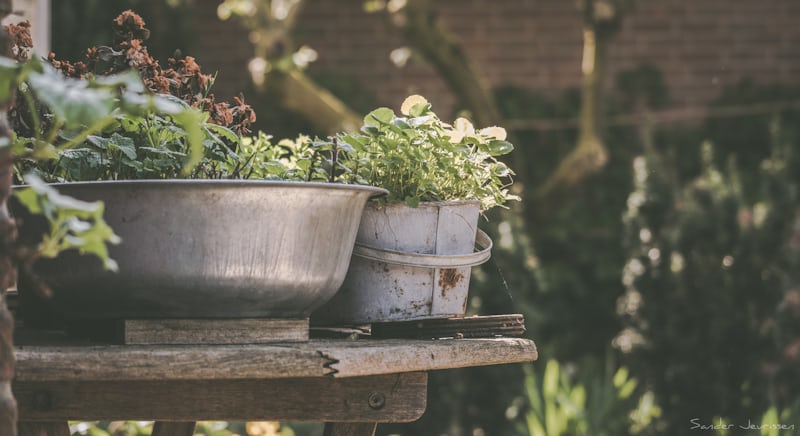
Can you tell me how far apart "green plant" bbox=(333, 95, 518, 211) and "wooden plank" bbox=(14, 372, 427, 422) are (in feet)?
0.93

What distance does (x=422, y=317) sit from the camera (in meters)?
1.35

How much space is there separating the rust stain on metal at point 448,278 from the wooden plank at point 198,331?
28 cm

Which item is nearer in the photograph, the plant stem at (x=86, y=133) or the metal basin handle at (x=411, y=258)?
the plant stem at (x=86, y=133)

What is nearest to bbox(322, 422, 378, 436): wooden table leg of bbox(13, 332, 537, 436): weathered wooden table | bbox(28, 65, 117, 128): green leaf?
bbox(13, 332, 537, 436): weathered wooden table

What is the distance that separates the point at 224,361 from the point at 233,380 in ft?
0.36

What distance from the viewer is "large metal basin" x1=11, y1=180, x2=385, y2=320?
1.07 meters

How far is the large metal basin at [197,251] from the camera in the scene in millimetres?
1065

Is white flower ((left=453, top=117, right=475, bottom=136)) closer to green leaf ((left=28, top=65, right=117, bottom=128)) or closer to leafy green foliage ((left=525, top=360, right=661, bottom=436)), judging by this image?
green leaf ((left=28, top=65, right=117, bottom=128))

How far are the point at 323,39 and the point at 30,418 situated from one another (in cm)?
421

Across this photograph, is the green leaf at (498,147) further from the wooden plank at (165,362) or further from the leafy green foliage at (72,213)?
the leafy green foliage at (72,213)

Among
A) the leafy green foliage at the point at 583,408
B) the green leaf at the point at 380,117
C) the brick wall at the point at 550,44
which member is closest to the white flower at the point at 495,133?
the green leaf at the point at 380,117

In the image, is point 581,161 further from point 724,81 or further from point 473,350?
point 473,350

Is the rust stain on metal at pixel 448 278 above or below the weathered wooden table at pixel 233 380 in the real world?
above

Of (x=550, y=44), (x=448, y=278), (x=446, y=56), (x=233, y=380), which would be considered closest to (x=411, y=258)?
(x=448, y=278)
